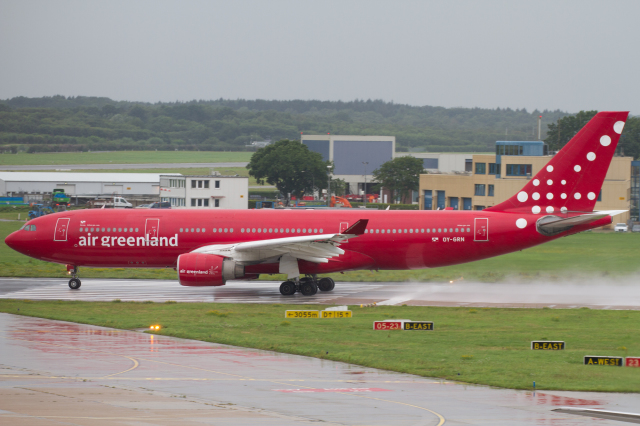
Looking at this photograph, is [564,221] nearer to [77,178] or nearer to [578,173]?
[578,173]

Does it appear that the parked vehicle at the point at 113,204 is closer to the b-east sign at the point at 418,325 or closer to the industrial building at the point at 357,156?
the industrial building at the point at 357,156

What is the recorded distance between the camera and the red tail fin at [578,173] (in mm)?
37219

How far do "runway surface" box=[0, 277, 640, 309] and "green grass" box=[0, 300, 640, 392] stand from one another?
2.54 meters

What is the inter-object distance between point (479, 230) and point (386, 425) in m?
23.5

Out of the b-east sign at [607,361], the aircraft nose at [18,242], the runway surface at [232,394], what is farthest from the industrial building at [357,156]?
the b-east sign at [607,361]

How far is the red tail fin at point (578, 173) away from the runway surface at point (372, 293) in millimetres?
4587

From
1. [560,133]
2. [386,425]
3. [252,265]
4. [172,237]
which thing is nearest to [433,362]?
[386,425]

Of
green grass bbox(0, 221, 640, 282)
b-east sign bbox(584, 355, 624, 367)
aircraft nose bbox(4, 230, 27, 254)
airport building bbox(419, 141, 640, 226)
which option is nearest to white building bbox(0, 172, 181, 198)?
airport building bbox(419, 141, 640, 226)

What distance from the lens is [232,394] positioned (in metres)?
18.0

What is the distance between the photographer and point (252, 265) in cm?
3672

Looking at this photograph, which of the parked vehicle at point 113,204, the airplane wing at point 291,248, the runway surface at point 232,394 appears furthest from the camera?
the parked vehicle at point 113,204

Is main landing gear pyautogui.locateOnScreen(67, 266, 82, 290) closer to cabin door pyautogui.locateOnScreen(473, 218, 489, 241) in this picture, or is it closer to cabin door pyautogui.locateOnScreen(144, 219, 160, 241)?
cabin door pyautogui.locateOnScreen(144, 219, 160, 241)

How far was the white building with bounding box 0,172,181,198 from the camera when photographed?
13600 centimetres

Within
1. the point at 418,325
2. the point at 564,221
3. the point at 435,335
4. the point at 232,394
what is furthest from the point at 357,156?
the point at 232,394
